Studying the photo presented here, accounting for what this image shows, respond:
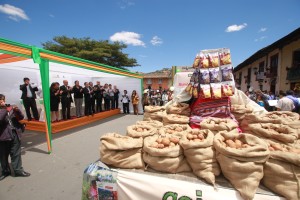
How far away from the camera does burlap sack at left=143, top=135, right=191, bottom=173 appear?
5.11 feet

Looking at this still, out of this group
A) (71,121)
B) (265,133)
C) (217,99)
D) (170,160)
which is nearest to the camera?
(170,160)

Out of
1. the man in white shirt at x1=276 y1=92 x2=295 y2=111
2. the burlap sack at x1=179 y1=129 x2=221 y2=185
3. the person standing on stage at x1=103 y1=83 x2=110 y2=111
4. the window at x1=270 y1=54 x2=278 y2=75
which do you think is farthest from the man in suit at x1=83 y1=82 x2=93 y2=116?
the window at x1=270 y1=54 x2=278 y2=75

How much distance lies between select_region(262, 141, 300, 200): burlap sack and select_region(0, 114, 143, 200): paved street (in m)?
2.68

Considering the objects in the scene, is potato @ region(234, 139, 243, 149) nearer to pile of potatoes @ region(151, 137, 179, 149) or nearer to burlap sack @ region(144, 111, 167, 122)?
pile of potatoes @ region(151, 137, 179, 149)

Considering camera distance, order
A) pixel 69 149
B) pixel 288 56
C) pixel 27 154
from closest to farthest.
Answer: pixel 27 154
pixel 69 149
pixel 288 56

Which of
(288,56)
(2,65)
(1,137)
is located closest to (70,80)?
(2,65)

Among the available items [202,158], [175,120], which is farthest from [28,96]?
[202,158]

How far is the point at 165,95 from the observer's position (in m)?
13.2

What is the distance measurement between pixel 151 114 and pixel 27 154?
365 cm

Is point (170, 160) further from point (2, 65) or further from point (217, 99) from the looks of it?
point (2, 65)

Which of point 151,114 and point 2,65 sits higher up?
point 2,65

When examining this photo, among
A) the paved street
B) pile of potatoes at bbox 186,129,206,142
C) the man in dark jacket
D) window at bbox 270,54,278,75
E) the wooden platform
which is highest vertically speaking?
window at bbox 270,54,278,75

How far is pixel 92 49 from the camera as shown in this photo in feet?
68.7

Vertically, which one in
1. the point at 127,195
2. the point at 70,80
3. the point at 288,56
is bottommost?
the point at 127,195
